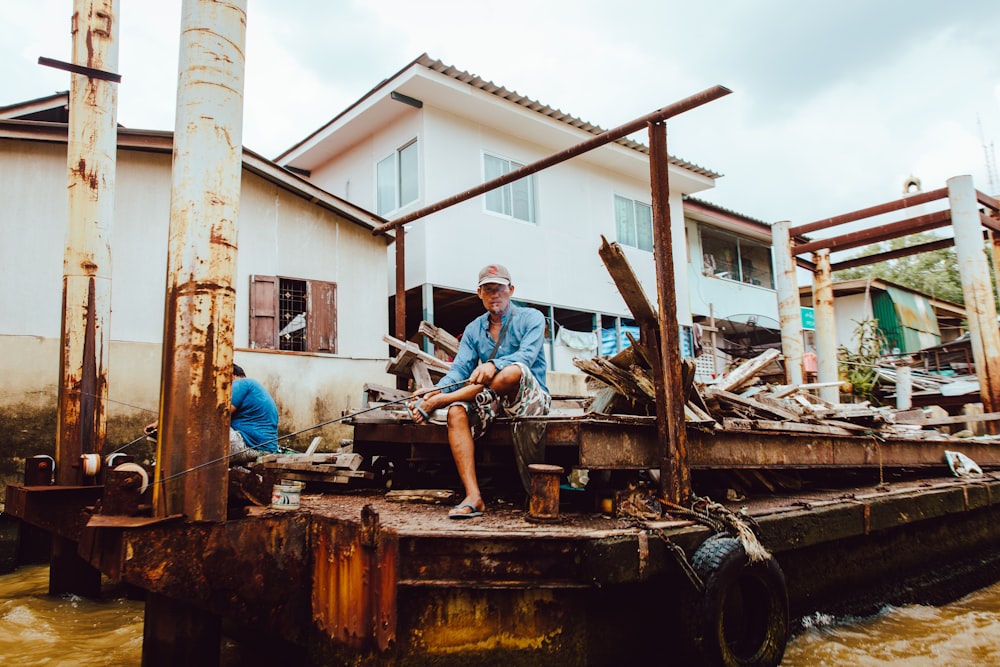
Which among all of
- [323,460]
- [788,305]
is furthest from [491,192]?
[323,460]

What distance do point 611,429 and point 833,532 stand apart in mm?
2007

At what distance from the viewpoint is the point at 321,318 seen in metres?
11.9

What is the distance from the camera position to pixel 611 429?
3.73 metres

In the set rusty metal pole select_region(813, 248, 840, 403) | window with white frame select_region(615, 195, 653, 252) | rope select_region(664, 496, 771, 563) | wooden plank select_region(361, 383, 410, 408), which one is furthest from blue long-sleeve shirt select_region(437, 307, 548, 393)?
window with white frame select_region(615, 195, 653, 252)

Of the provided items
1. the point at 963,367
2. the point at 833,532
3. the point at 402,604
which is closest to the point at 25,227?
the point at 402,604

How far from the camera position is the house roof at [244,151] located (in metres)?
9.66

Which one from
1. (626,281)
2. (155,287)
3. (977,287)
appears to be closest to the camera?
(626,281)

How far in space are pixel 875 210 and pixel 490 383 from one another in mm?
8926

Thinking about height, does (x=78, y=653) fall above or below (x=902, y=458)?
below

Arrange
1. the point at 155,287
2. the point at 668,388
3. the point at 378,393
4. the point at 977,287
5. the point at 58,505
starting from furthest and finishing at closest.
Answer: the point at 155,287, the point at 977,287, the point at 378,393, the point at 58,505, the point at 668,388

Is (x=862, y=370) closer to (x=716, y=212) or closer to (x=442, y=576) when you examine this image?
(x=716, y=212)

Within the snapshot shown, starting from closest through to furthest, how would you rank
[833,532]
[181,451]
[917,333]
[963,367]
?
[181,451] → [833,532] → [963,367] → [917,333]

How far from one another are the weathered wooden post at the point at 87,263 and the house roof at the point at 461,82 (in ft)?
22.2

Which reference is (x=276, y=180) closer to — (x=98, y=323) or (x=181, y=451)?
(x=98, y=323)
